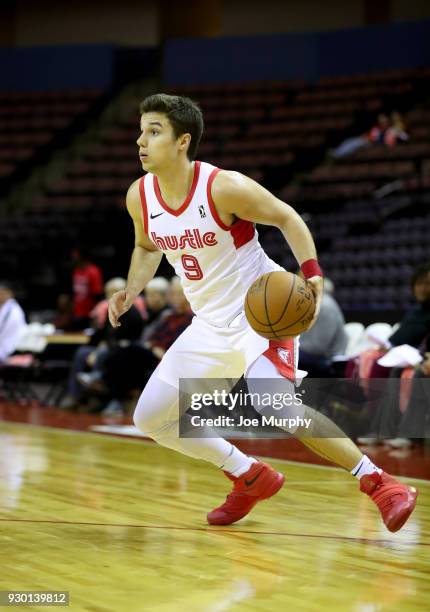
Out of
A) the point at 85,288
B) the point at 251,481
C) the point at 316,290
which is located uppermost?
the point at 316,290

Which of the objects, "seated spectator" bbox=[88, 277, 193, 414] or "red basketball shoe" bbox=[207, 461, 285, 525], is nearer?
"red basketball shoe" bbox=[207, 461, 285, 525]

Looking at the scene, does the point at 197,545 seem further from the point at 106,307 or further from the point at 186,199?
the point at 106,307

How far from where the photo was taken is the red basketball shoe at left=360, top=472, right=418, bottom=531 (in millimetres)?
3564

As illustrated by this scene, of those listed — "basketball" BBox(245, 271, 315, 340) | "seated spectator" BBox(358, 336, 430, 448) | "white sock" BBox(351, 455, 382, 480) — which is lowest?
"seated spectator" BBox(358, 336, 430, 448)

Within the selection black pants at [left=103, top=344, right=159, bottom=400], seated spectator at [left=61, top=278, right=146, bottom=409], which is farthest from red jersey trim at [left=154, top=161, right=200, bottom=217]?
black pants at [left=103, top=344, right=159, bottom=400]

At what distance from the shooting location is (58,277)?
15.0m

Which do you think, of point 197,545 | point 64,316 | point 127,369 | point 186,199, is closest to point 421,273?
point 186,199

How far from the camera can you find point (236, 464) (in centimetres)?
400

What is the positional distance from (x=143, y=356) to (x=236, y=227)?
540 centimetres

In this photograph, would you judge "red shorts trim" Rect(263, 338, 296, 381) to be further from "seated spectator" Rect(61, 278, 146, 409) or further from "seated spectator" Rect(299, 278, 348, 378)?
"seated spectator" Rect(61, 278, 146, 409)

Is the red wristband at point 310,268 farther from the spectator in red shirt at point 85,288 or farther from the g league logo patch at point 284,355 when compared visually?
the spectator in red shirt at point 85,288

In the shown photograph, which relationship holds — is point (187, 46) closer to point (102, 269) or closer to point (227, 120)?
point (227, 120)

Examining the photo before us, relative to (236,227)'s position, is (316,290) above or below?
below

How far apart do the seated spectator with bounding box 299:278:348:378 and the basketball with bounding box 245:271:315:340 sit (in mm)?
3852
